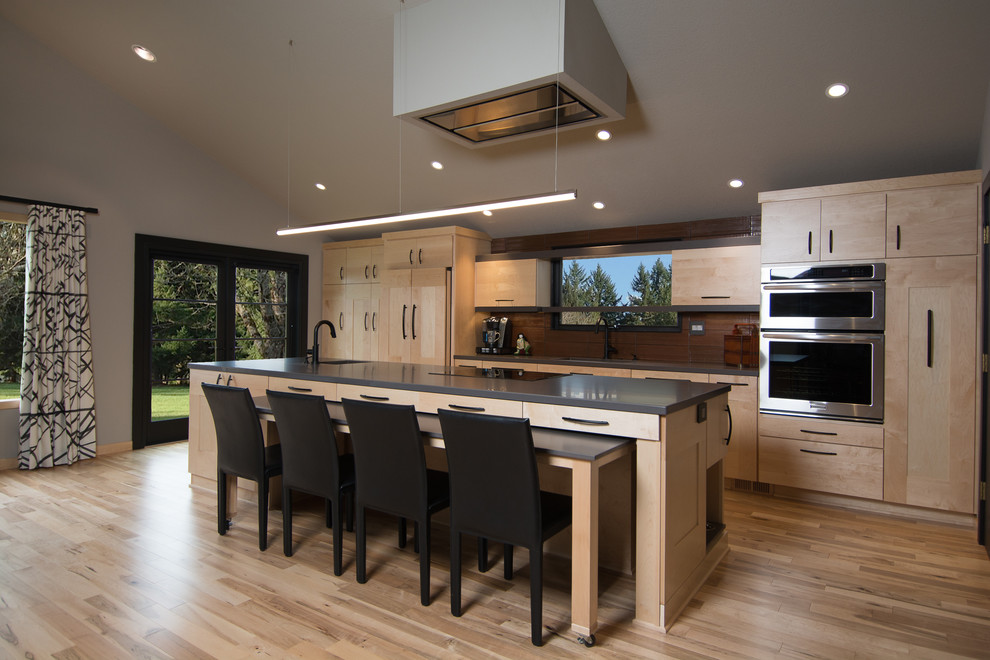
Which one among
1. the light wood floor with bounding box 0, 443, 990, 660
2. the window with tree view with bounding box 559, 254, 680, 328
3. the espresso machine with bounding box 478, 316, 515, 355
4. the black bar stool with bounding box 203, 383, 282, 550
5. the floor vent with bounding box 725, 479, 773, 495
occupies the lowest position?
the light wood floor with bounding box 0, 443, 990, 660

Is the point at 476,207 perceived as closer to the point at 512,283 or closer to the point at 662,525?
the point at 662,525

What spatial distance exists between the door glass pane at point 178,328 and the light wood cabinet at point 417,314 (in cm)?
177

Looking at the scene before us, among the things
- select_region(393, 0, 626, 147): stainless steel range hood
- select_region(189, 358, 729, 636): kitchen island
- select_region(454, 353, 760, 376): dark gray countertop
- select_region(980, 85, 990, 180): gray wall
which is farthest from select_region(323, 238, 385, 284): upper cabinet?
select_region(980, 85, 990, 180): gray wall

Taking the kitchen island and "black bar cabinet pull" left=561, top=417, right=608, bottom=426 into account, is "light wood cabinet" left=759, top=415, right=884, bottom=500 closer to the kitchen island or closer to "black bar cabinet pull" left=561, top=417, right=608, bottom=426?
the kitchen island

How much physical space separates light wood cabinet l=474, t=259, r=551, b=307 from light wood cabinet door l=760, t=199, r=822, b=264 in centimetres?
215

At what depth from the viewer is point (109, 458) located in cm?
515

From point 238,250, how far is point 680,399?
16.9 ft

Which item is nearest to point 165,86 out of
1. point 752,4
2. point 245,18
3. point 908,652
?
point 245,18

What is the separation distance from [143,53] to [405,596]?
4.53 m

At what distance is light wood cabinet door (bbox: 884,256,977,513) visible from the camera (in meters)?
3.59

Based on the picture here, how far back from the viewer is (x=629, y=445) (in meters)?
2.52

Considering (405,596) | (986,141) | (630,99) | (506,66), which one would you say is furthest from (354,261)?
(986,141)

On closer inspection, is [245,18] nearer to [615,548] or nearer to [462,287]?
[462,287]

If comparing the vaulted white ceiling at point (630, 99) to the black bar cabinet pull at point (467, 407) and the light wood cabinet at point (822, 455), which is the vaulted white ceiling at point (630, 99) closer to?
the light wood cabinet at point (822, 455)
